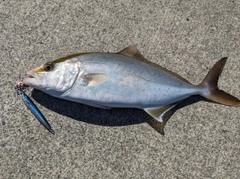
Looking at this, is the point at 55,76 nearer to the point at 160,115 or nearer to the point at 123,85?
the point at 123,85

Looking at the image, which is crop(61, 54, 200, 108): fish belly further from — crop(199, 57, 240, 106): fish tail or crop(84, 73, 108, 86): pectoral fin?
crop(199, 57, 240, 106): fish tail

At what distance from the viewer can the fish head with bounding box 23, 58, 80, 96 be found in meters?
1.92

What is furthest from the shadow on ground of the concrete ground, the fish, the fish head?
the fish head

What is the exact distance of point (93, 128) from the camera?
2.18 m

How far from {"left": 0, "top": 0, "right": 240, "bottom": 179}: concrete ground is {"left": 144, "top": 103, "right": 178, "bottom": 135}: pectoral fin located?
0.16ft

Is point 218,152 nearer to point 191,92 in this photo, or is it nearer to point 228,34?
point 191,92

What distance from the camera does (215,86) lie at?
2160 millimetres

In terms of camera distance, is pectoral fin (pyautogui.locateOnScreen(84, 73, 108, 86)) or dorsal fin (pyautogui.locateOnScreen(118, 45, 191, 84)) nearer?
pectoral fin (pyautogui.locateOnScreen(84, 73, 108, 86))

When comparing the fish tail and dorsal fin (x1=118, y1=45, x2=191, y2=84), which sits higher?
dorsal fin (x1=118, y1=45, x2=191, y2=84)

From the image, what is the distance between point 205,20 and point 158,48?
1.60 feet

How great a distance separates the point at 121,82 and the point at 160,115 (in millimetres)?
390

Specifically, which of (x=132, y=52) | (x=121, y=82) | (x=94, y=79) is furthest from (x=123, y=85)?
(x=132, y=52)

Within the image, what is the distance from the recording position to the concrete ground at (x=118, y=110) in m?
2.11

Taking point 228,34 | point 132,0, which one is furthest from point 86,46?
point 228,34
